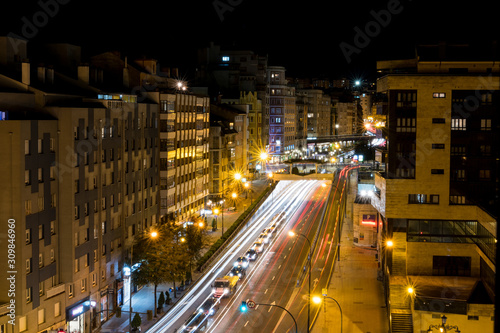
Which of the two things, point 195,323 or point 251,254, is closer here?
point 195,323

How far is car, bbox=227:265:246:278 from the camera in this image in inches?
2421

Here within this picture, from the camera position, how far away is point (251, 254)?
68750 millimetres

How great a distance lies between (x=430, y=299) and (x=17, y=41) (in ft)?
127

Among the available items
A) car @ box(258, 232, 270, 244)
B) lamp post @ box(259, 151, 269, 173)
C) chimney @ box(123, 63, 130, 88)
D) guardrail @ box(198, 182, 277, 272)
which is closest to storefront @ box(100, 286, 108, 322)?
guardrail @ box(198, 182, 277, 272)

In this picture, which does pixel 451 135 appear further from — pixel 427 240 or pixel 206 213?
pixel 206 213

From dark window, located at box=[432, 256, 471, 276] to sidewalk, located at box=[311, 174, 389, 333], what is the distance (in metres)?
5.72

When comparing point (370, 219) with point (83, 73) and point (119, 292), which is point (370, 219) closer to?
point (119, 292)

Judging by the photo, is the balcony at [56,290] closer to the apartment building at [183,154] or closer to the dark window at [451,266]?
the apartment building at [183,154]

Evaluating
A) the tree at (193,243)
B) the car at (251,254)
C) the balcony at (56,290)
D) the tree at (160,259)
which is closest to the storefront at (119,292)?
the tree at (160,259)

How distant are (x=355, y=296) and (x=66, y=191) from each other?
A: 27.5 metres

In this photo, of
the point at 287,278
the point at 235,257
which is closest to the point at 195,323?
the point at 287,278

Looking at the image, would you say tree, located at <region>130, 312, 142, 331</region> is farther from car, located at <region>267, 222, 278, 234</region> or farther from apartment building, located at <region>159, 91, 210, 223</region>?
car, located at <region>267, 222, 278, 234</region>

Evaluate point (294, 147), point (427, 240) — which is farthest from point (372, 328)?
point (294, 147)

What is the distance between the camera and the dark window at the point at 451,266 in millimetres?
58344
